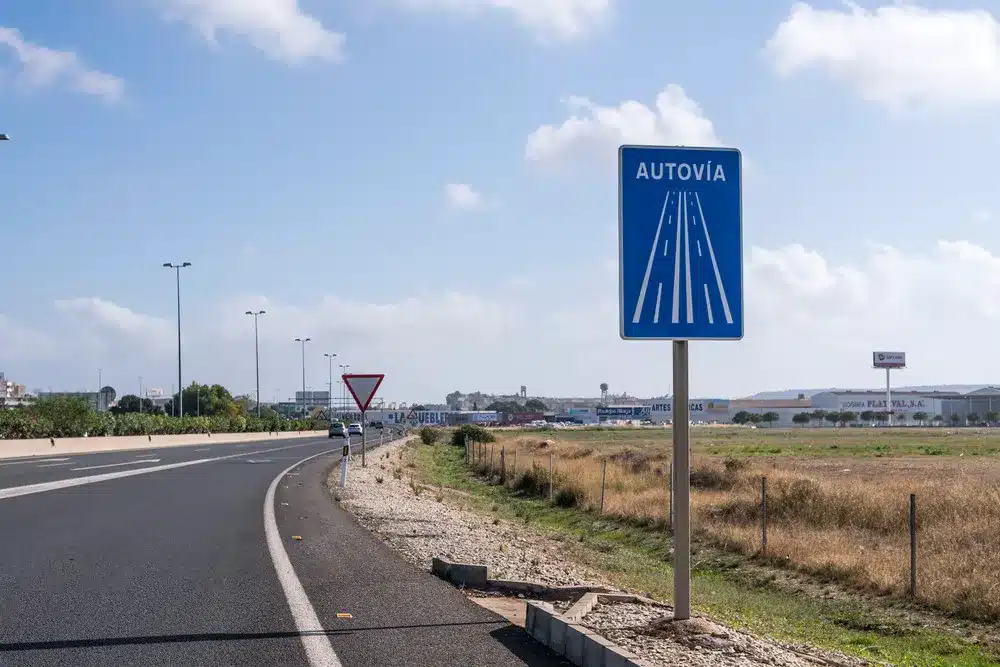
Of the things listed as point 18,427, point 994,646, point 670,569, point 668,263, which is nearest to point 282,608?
point 668,263

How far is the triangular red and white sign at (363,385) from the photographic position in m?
30.0

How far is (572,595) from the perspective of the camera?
9508 millimetres

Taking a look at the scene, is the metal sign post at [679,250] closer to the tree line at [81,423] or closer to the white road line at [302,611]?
the white road line at [302,611]

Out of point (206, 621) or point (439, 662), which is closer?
point (439, 662)

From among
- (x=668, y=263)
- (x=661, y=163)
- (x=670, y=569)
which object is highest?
(x=661, y=163)

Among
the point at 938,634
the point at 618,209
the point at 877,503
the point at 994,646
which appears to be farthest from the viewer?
the point at 877,503

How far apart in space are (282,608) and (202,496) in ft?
46.6

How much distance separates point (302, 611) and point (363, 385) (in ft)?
70.1

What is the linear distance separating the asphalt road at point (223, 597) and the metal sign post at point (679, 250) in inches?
88.6

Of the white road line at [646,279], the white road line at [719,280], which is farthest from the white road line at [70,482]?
the white road line at [719,280]

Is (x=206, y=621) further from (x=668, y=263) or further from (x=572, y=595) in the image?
(x=668, y=263)

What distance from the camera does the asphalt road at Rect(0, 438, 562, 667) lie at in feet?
24.6

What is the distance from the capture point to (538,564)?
1329 centimetres

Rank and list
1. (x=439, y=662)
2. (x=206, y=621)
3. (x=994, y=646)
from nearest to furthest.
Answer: (x=439, y=662) → (x=206, y=621) → (x=994, y=646)
